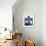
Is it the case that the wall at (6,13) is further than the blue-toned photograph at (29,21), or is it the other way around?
the blue-toned photograph at (29,21)

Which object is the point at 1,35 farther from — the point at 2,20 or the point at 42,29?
the point at 42,29

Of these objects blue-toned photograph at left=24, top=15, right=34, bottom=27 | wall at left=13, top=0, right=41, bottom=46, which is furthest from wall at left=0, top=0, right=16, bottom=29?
blue-toned photograph at left=24, top=15, right=34, bottom=27

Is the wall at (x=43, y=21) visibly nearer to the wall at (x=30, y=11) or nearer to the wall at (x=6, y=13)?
the wall at (x=30, y=11)

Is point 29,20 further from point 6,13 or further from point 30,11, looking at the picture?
point 6,13

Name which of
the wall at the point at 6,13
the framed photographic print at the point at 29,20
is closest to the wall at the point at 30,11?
the framed photographic print at the point at 29,20

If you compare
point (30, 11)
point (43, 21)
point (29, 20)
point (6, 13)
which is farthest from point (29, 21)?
point (6, 13)

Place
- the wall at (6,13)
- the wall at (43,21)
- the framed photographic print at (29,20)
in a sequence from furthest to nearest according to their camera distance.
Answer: the framed photographic print at (29,20)
the wall at (43,21)
the wall at (6,13)

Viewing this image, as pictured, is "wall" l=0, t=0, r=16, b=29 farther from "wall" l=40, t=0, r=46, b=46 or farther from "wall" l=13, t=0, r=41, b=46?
"wall" l=40, t=0, r=46, b=46

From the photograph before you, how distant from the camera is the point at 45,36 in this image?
556cm

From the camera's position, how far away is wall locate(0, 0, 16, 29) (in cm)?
492

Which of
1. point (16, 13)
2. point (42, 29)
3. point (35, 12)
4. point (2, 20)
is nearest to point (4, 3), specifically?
point (2, 20)

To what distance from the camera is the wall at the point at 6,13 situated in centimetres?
492

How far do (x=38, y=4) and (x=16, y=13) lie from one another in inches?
45.9

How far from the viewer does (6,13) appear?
4957 millimetres
